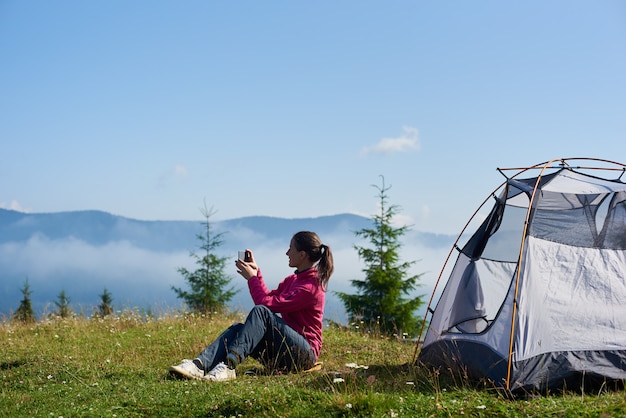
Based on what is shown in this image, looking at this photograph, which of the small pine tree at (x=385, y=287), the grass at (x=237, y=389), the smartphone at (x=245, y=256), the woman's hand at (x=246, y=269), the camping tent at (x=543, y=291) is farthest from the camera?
the small pine tree at (x=385, y=287)

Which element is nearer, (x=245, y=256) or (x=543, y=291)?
(x=543, y=291)

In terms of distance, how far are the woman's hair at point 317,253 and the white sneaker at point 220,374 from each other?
4.66 feet

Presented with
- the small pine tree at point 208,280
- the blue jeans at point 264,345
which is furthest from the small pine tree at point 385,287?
the blue jeans at point 264,345

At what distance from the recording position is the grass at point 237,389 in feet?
18.5

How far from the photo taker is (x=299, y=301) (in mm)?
7375

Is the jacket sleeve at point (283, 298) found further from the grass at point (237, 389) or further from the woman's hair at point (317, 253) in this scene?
the grass at point (237, 389)

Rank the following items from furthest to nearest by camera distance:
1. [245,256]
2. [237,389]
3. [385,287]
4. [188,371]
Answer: [385,287], [245,256], [188,371], [237,389]

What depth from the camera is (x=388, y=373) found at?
773 centimetres

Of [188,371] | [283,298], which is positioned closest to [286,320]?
[283,298]

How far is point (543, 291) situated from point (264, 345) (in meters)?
3.16

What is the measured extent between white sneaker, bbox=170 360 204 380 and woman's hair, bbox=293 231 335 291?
5.51ft

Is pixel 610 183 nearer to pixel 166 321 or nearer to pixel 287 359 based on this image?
pixel 287 359

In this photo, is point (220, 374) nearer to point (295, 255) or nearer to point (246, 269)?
point (246, 269)

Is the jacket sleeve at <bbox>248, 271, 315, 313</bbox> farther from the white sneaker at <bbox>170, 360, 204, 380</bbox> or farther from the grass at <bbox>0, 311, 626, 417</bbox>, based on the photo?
the white sneaker at <bbox>170, 360, 204, 380</bbox>
